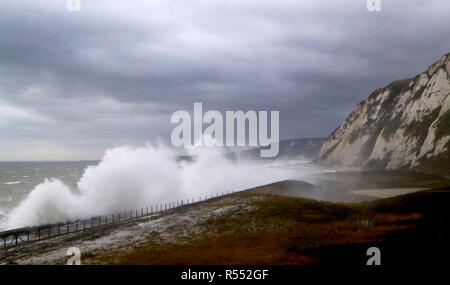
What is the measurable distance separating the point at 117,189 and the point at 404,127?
3730 inches

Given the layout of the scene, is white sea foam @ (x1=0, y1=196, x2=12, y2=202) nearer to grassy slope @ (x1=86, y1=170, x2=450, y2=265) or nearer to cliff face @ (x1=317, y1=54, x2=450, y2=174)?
grassy slope @ (x1=86, y1=170, x2=450, y2=265)

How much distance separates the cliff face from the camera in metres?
89.2

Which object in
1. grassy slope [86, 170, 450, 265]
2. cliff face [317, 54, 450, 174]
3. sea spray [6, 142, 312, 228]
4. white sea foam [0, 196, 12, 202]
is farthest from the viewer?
cliff face [317, 54, 450, 174]

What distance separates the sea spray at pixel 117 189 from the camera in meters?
57.2

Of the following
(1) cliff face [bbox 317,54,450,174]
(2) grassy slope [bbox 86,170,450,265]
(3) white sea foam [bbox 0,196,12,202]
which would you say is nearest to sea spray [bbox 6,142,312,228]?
(3) white sea foam [bbox 0,196,12,202]

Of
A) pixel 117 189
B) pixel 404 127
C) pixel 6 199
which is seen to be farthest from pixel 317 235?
pixel 404 127

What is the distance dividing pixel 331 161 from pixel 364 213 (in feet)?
431

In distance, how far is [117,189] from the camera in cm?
7019

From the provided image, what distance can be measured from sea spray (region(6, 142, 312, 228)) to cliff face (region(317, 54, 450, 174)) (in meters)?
49.5

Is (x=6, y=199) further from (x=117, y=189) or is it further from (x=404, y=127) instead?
(x=404, y=127)
